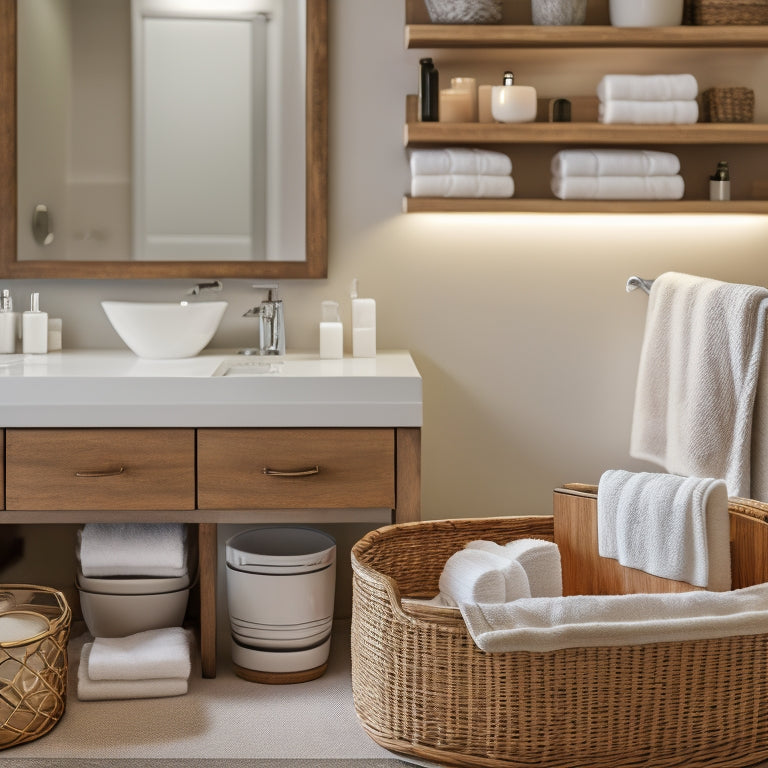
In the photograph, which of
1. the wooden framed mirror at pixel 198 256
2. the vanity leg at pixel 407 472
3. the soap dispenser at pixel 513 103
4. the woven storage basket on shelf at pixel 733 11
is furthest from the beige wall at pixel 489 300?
the vanity leg at pixel 407 472

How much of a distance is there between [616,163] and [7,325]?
162cm

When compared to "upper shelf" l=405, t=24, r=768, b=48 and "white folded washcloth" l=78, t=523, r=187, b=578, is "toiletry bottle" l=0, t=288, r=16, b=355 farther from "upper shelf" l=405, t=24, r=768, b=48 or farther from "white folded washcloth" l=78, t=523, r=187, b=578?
"upper shelf" l=405, t=24, r=768, b=48

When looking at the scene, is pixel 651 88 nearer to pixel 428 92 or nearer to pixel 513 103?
pixel 513 103

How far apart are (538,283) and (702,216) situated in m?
0.48

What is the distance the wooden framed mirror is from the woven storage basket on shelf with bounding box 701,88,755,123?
1014 millimetres

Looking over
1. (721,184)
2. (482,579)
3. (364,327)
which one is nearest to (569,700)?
(482,579)

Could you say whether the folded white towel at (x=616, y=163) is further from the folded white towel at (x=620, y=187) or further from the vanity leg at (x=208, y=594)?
the vanity leg at (x=208, y=594)

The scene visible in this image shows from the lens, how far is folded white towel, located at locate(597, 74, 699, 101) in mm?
2461

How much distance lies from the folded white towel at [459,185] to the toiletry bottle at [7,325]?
110cm

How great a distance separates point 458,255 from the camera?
2705 mm

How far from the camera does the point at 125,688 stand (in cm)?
224

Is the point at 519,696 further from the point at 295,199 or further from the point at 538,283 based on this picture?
the point at 295,199

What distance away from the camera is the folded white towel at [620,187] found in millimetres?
2492

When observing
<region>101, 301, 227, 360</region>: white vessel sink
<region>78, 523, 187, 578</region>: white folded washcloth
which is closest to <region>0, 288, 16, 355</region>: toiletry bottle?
<region>101, 301, 227, 360</region>: white vessel sink
